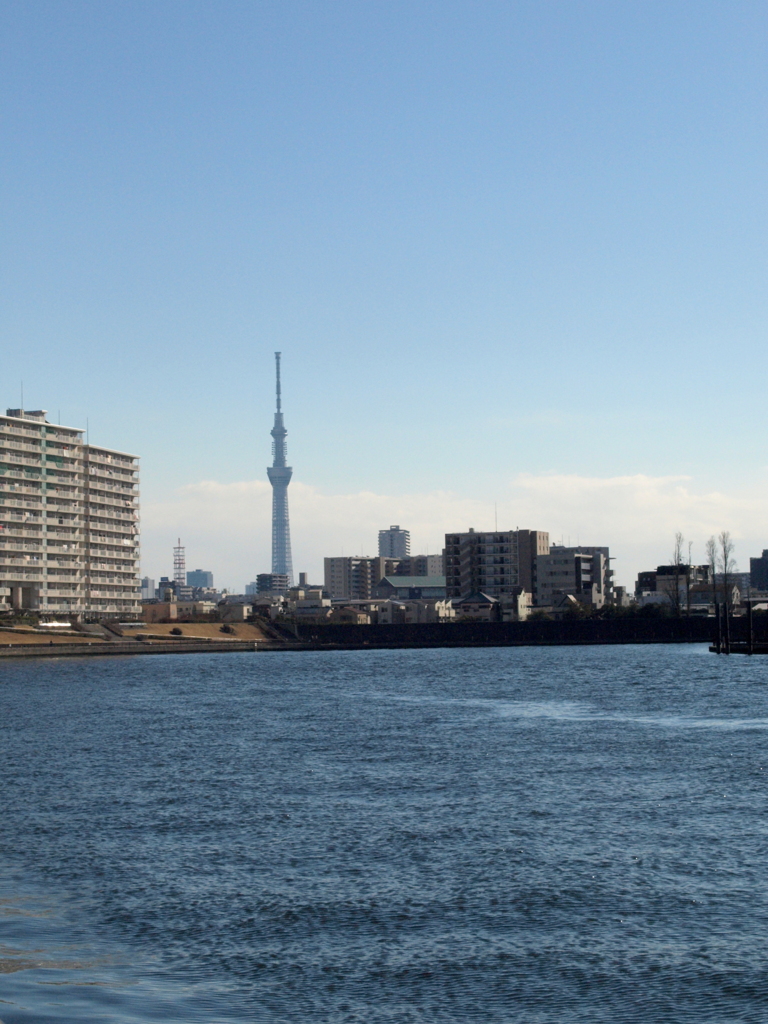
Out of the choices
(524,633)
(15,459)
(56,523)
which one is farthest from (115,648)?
(524,633)

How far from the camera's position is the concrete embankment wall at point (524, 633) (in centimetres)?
16875

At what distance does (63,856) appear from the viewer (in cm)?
2508

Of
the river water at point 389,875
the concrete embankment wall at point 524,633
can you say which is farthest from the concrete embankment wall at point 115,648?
the river water at point 389,875

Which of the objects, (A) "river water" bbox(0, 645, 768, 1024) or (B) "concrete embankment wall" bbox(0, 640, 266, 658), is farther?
(B) "concrete embankment wall" bbox(0, 640, 266, 658)

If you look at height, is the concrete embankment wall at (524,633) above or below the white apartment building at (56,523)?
below

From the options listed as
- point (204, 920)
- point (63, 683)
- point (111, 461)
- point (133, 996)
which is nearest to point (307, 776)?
point (204, 920)

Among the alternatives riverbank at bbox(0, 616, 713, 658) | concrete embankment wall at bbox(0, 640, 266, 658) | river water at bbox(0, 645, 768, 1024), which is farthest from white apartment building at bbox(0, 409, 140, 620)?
river water at bbox(0, 645, 768, 1024)

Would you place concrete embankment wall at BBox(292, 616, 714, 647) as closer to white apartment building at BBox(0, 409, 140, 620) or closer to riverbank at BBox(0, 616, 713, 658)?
riverbank at BBox(0, 616, 713, 658)

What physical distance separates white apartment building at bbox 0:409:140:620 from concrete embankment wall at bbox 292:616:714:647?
3779cm

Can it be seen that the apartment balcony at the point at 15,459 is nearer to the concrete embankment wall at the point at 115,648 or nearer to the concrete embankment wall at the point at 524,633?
the concrete embankment wall at the point at 115,648

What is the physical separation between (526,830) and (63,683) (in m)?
73.7

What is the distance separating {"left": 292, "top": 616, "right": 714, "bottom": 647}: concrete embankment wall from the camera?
16875 centimetres

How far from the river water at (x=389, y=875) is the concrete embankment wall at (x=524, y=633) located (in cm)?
12024

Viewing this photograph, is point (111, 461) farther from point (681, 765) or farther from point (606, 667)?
point (681, 765)
